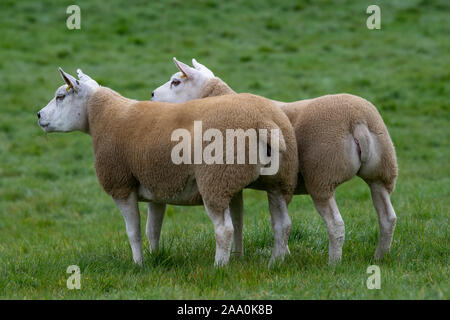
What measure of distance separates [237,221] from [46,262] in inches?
68.2

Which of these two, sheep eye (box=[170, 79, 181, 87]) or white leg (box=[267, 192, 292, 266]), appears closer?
white leg (box=[267, 192, 292, 266])

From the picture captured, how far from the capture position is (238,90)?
1263cm

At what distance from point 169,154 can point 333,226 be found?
1420 mm

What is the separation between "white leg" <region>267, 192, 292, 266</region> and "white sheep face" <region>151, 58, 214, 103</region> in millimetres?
1348

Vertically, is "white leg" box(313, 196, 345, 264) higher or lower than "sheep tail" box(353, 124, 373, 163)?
lower

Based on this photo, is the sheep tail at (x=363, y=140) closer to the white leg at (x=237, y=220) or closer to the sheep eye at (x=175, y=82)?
the white leg at (x=237, y=220)

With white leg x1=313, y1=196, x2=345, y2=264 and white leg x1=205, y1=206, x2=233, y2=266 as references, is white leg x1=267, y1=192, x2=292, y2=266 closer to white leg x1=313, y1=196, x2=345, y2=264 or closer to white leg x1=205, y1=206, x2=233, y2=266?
white leg x1=313, y1=196, x2=345, y2=264

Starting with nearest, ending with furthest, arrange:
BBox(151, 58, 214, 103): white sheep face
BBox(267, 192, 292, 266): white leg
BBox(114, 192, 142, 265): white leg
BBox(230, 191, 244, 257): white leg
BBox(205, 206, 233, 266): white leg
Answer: BBox(205, 206, 233, 266): white leg < BBox(267, 192, 292, 266): white leg < BBox(114, 192, 142, 265): white leg < BBox(230, 191, 244, 257): white leg < BBox(151, 58, 214, 103): white sheep face

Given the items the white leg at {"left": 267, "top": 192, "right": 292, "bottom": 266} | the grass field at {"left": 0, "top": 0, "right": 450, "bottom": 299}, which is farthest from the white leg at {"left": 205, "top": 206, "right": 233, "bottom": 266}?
the white leg at {"left": 267, "top": 192, "right": 292, "bottom": 266}

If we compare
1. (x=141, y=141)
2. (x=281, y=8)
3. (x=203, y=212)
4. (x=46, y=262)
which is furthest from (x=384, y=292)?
(x=281, y=8)

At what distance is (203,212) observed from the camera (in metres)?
8.62

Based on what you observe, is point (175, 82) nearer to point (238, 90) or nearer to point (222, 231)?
point (222, 231)

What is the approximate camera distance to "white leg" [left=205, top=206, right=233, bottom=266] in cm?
481

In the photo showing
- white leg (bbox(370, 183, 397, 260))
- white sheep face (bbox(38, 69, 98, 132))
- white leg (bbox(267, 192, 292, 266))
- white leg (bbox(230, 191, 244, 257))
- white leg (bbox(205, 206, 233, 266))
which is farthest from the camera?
white sheep face (bbox(38, 69, 98, 132))
